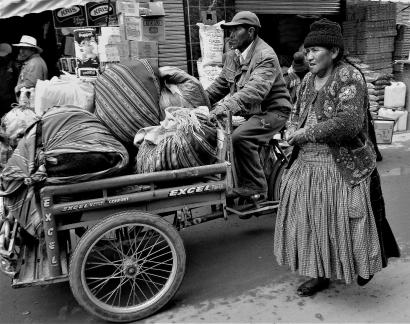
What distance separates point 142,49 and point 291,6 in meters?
4.32

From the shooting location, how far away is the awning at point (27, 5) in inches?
235

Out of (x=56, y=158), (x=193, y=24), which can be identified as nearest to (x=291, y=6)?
(x=193, y=24)

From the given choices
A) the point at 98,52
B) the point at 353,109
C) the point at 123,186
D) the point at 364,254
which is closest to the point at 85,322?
the point at 123,186

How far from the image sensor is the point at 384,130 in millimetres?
8062

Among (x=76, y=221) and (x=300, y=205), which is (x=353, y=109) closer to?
(x=300, y=205)

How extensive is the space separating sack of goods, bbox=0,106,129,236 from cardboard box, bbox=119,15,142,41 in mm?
3592

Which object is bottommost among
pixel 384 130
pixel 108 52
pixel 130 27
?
pixel 384 130

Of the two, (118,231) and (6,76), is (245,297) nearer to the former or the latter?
(118,231)

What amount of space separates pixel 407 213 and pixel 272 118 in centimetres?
187

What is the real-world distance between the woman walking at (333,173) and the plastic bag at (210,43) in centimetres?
468

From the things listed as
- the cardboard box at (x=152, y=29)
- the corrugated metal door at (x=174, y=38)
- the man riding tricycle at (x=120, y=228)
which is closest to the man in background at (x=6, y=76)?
the corrugated metal door at (x=174, y=38)

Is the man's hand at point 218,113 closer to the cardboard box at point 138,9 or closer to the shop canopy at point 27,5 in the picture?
the cardboard box at point 138,9

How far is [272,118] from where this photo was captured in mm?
4102

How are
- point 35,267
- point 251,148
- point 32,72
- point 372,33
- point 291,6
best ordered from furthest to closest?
point 372,33 < point 291,6 < point 32,72 < point 251,148 < point 35,267
